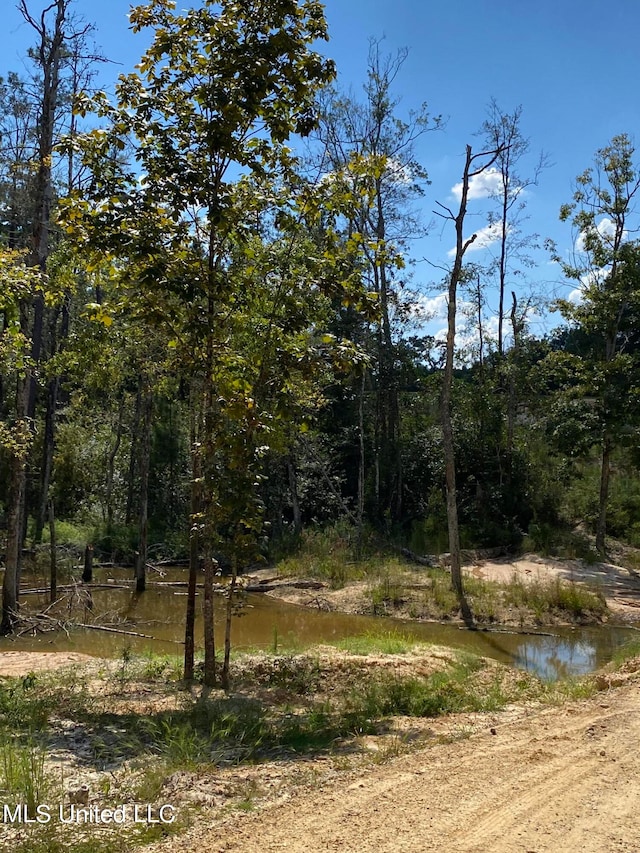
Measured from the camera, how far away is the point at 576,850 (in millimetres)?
4113

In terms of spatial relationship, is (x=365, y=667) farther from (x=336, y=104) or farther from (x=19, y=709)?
(x=336, y=104)

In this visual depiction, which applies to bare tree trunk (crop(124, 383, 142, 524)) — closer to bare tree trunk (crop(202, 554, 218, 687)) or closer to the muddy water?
the muddy water

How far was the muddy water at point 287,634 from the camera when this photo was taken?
1270 cm

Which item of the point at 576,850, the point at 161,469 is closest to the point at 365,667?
the point at 576,850

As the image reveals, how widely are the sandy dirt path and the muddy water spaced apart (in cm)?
592

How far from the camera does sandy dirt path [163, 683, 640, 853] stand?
4203 mm

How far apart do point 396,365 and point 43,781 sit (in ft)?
84.4

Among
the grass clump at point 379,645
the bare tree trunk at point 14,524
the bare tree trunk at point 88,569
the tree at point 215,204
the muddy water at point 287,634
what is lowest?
the muddy water at point 287,634

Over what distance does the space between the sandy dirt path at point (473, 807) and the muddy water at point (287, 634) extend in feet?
19.4

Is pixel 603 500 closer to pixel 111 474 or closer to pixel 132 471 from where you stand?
pixel 132 471

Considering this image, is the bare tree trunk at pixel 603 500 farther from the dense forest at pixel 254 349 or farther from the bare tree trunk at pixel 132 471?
the bare tree trunk at pixel 132 471

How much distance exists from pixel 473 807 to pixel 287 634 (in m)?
10.1

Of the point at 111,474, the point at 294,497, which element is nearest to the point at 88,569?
the point at 111,474

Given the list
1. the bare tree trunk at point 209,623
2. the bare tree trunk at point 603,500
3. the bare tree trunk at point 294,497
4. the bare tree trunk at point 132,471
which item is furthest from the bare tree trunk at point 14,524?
the bare tree trunk at point 603,500
